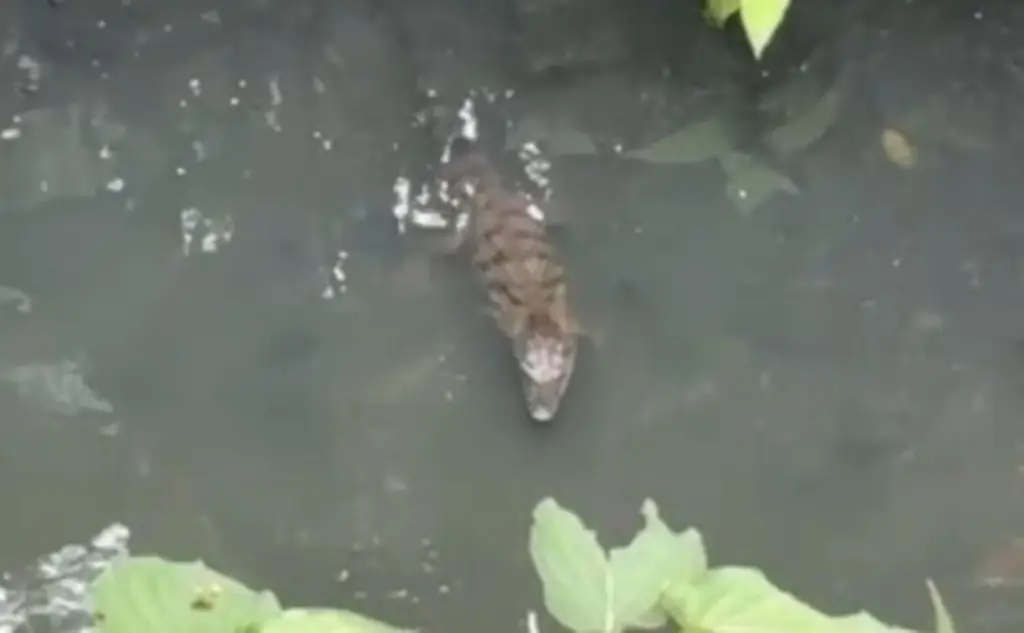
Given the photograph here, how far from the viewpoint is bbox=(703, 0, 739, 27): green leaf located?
10.7ft

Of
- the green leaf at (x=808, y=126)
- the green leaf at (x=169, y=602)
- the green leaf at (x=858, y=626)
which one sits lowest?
the green leaf at (x=808, y=126)

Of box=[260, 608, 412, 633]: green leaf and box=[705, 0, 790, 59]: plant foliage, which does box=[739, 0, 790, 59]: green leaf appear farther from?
box=[260, 608, 412, 633]: green leaf

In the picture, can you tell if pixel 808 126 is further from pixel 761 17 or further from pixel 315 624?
pixel 315 624

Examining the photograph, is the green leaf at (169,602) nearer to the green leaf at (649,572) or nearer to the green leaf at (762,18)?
the green leaf at (649,572)

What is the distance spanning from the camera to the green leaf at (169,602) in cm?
112

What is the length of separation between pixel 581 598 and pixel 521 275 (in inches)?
66.9

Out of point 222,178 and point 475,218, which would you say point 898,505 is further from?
point 222,178

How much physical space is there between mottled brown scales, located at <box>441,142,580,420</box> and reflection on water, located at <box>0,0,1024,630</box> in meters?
0.05

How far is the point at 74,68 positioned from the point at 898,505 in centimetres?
207

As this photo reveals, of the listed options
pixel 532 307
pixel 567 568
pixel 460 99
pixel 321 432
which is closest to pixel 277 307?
pixel 321 432

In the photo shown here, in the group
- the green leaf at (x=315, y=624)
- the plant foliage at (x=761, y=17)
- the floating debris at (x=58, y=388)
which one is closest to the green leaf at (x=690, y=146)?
the plant foliage at (x=761, y=17)

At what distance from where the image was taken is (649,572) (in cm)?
121

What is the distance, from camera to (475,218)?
3.01 m

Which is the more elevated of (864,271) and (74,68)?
(74,68)
